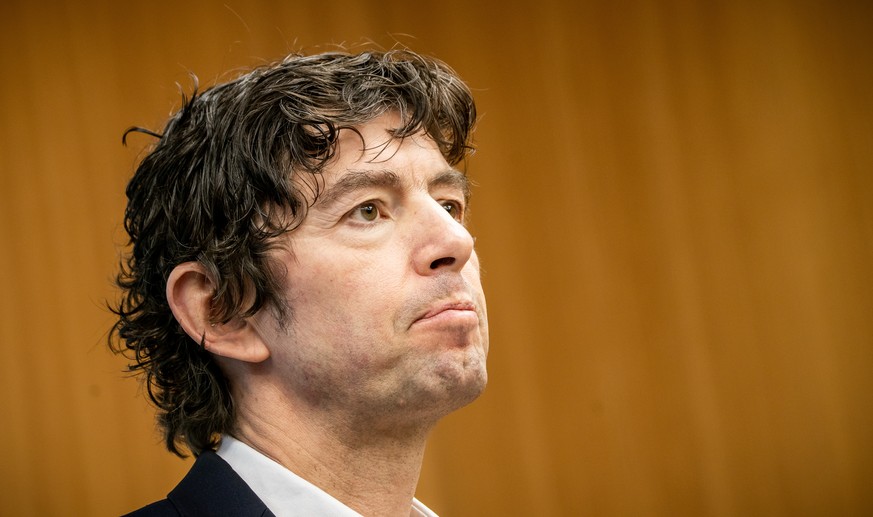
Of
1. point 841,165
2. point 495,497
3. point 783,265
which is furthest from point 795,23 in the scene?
point 495,497

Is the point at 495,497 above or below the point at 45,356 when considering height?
below

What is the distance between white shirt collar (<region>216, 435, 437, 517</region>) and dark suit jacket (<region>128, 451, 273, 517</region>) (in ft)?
0.17

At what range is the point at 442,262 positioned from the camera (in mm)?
1398

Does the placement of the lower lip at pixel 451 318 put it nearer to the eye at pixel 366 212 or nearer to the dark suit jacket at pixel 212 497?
the eye at pixel 366 212

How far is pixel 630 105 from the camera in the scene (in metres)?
2.96

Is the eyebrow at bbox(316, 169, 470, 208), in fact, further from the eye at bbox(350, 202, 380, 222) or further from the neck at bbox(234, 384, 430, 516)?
the neck at bbox(234, 384, 430, 516)

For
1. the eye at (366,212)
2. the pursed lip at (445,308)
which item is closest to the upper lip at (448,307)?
the pursed lip at (445,308)

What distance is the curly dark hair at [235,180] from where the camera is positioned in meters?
1.42

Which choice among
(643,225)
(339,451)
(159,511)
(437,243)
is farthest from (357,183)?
(643,225)

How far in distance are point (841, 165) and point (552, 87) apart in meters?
0.98

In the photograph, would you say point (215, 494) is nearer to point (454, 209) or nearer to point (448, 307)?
point (448, 307)

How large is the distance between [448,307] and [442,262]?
77 mm

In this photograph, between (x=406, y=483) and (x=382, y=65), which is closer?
(x=406, y=483)

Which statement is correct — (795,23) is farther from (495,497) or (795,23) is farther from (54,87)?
(54,87)
